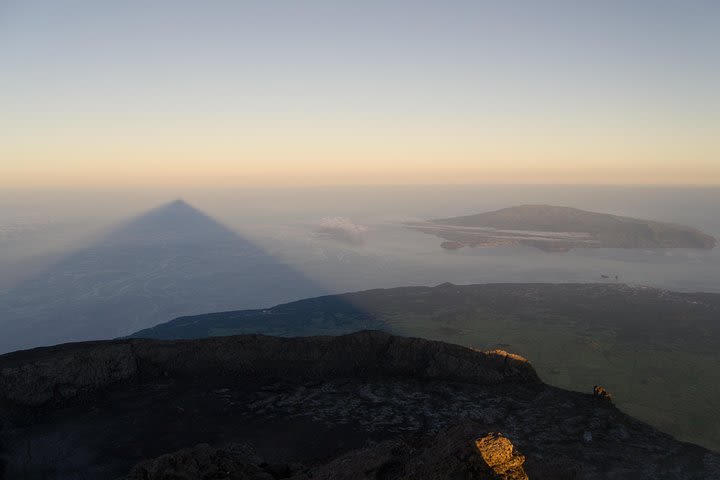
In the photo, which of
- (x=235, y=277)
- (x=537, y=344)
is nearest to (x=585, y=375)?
(x=537, y=344)

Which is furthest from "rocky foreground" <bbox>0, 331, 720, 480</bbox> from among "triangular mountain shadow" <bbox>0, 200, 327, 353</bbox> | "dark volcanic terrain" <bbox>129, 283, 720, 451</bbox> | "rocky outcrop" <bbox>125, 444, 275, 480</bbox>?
"triangular mountain shadow" <bbox>0, 200, 327, 353</bbox>

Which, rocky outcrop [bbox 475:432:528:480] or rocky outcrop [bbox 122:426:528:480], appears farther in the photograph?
rocky outcrop [bbox 122:426:528:480]

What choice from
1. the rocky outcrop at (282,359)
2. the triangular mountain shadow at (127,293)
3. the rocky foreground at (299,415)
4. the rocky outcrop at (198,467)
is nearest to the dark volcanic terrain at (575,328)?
the rocky outcrop at (282,359)

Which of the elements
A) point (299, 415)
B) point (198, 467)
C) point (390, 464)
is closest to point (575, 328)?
point (299, 415)

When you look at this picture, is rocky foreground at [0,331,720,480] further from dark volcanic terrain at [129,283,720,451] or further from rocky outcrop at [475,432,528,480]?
dark volcanic terrain at [129,283,720,451]

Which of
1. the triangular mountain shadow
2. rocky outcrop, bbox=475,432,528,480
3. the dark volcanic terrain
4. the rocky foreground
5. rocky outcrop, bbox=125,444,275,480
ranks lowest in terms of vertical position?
the triangular mountain shadow

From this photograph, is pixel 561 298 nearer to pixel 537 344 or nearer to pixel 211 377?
pixel 537 344

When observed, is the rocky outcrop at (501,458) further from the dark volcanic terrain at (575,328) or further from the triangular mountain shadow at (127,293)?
the triangular mountain shadow at (127,293)
